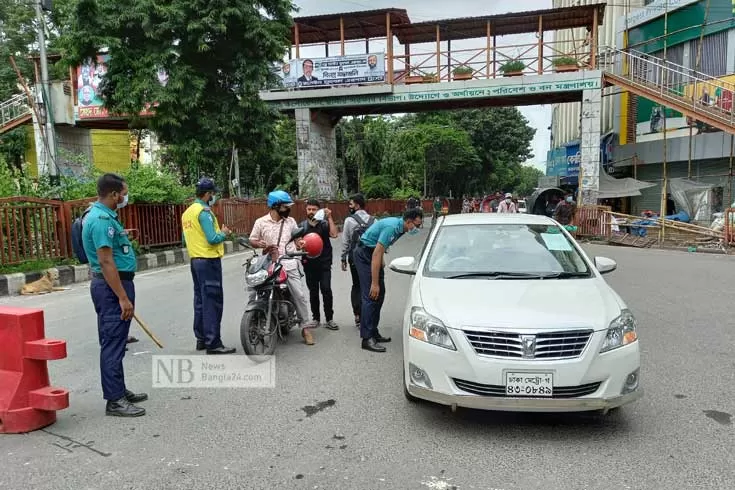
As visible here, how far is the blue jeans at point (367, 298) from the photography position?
5.54 m

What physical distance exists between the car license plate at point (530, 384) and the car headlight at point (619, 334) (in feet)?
1.33

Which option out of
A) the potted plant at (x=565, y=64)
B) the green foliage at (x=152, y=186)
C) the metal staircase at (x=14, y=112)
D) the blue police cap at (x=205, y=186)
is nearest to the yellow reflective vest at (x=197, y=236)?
the blue police cap at (x=205, y=186)

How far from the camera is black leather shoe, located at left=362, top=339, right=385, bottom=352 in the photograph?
Answer: 5.51 metres

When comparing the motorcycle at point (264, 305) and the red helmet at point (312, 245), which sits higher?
the red helmet at point (312, 245)

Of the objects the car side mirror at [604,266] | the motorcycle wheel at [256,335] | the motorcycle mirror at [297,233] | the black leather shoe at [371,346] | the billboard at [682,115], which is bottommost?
the black leather shoe at [371,346]

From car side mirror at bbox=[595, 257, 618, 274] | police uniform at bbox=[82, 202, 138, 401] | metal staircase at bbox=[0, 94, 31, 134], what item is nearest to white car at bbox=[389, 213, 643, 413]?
car side mirror at bbox=[595, 257, 618, 274]

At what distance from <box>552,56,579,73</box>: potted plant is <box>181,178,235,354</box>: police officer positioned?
19.4m

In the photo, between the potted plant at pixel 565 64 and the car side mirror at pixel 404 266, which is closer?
the car side mirror at pixel 404 266

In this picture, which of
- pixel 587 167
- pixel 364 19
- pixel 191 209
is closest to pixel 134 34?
pixel 364 19

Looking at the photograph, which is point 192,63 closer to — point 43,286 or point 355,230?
point 43,286

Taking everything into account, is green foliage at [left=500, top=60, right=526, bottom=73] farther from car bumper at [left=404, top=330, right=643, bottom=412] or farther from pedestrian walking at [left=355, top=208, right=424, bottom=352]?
car bumper at [left=404, top=330, right=643, bottom=412]

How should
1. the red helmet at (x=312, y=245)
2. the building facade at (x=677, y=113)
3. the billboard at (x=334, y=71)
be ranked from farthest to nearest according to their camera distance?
the billboard at (x=334, y=71) → the building facade at (x=677, y=113) → the red helmet at (x=312, y=245)

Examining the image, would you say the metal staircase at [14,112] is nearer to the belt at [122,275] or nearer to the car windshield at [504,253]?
the belt at [122,275]

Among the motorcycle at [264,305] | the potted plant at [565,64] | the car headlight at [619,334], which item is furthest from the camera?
the potted plant at [565,64]
